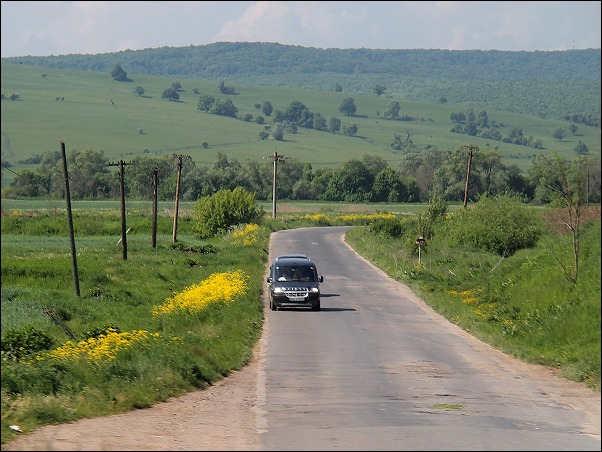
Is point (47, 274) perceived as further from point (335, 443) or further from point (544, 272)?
point (335, 443)

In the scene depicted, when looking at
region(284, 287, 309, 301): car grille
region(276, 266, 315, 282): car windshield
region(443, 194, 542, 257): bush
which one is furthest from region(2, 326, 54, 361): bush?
region(443, 194, 542, 257): bush

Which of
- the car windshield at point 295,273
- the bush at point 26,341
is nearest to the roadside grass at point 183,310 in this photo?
→ the bush at point 26,341

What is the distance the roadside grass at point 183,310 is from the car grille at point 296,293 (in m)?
1.27

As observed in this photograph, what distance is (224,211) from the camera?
93.1m

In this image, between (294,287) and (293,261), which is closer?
(294,287)

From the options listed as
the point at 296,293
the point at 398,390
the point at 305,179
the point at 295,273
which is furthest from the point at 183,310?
the point at 305,179

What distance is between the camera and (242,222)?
92.6 metres

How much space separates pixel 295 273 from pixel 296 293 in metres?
1.94

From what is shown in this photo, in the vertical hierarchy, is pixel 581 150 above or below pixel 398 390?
above

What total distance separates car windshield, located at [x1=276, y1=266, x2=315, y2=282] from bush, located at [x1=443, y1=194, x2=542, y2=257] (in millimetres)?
28529

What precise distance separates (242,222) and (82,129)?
5723 centimetres

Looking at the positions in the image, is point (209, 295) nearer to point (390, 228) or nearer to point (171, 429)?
point (171, 429)

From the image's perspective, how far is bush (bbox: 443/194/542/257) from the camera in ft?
214

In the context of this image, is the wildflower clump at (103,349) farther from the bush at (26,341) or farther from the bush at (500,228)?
the bush at (500,228)
